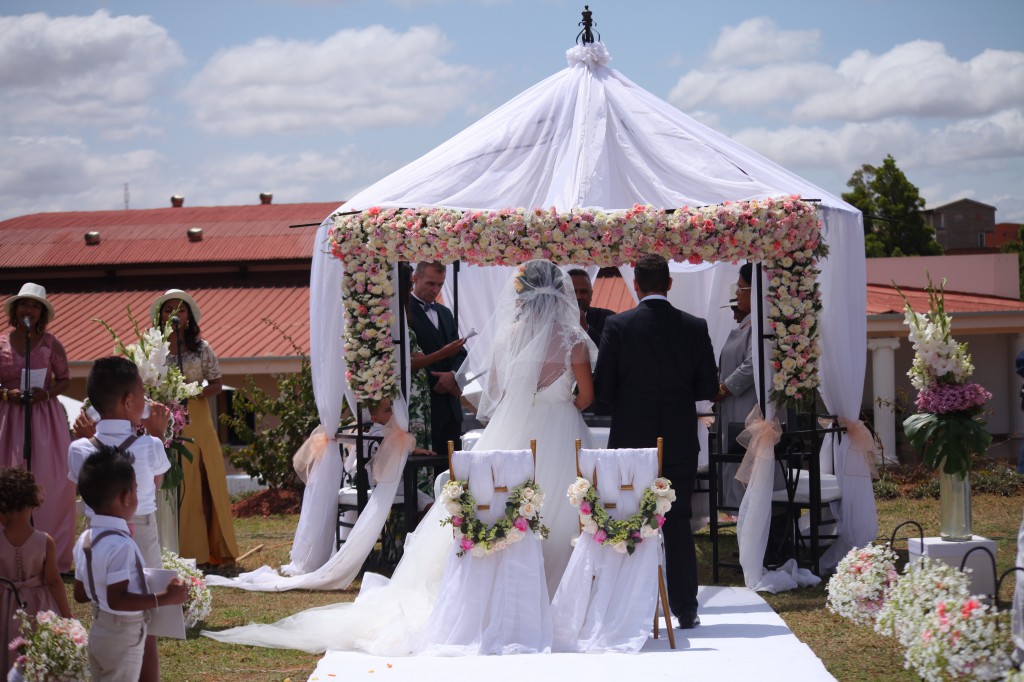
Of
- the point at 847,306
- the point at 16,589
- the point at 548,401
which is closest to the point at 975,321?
the point at 847,306

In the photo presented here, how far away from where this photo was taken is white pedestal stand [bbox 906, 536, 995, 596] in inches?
261

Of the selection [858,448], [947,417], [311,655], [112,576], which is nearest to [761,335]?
[858,448]

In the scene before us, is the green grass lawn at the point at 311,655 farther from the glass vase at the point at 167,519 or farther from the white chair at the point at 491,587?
the white chair at the point at 491,587

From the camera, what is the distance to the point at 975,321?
1644cm

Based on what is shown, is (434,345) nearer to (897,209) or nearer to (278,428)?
(278,428)

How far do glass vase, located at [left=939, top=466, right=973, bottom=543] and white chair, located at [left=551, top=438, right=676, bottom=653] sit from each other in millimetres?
1952

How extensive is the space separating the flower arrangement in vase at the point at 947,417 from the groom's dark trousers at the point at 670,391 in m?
1.51

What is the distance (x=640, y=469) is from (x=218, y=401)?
1372 centimetres

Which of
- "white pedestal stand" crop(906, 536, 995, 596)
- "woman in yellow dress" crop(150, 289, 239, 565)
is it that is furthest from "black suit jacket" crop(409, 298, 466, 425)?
"white pedestal stand" crop(906, 536, 995, 596)

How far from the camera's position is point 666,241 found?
7.94m

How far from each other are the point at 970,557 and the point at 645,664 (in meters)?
Answer: 2.24

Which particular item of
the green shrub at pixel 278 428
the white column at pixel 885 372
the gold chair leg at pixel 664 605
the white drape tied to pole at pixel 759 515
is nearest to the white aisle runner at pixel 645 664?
the gold chair leg at pixel 664 605

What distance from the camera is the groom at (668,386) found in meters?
6.77

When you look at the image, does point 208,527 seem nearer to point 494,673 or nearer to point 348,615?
point 348,615
